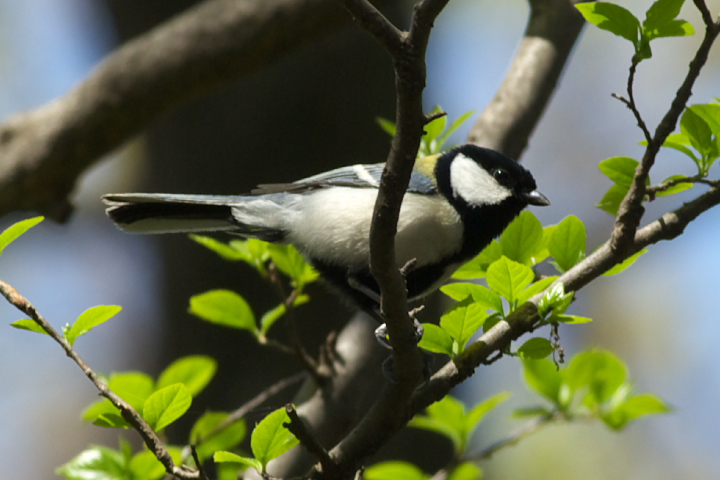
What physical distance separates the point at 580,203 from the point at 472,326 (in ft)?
16.8

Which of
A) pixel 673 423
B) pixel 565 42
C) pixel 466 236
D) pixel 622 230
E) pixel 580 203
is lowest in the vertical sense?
pixel 673 423

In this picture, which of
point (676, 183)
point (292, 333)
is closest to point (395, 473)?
point (292, 333)

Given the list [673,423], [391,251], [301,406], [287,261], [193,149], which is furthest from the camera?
[673,423]

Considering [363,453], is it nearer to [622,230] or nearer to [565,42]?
[622,230]

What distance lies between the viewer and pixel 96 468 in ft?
4.83

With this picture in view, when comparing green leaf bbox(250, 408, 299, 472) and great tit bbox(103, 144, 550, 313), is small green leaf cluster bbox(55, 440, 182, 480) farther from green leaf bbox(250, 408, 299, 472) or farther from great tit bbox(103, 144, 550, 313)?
great tit bbox(103, 144, 550, 313)

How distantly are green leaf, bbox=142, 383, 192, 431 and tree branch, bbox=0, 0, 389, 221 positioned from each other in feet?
6.28

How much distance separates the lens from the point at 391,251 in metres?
1.21

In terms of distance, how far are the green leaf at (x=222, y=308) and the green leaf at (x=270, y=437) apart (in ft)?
1.92

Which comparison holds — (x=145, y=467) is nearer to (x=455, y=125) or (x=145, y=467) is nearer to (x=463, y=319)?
(x=463, y=319)

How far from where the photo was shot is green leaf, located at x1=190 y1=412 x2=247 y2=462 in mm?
1651

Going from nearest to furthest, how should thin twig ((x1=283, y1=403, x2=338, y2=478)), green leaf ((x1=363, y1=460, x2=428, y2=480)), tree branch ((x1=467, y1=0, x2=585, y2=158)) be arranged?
1. thin twig ((x1=283, y1=403, x2=338, y2=478))
2. green leaf ((x1=363, y1=460, x2=428, y2=480))
3. tree branch ((x1=467, y1=0, x2=585, y2=158))

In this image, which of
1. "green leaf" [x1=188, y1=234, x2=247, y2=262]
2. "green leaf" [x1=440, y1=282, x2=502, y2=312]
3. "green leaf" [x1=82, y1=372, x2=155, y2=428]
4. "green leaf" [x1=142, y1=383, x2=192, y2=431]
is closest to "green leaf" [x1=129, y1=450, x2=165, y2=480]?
"green leaf" [x1=82, y1=372, x2=155, y2=428]

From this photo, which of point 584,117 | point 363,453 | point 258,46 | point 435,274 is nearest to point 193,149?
point 258,46
